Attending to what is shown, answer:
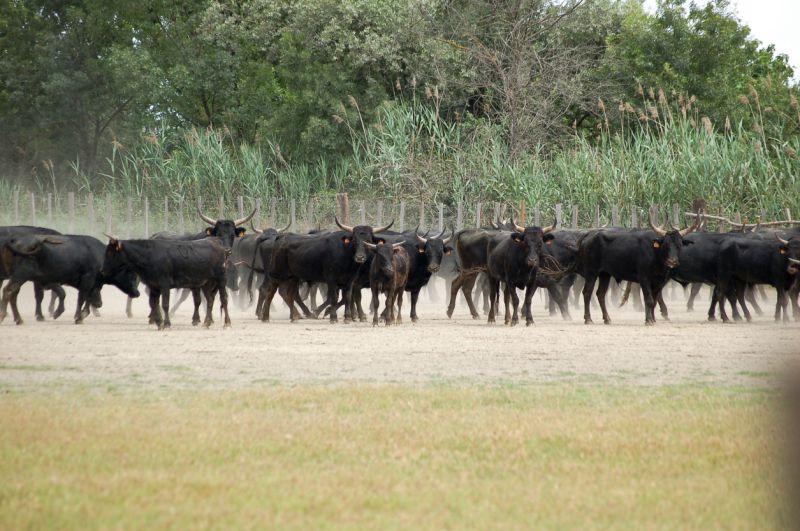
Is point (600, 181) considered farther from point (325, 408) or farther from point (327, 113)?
point (325, 408)

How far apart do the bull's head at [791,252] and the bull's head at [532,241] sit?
3.72 metres

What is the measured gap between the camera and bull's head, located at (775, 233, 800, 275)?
19438 millimetres

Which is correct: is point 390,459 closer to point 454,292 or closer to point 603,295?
point 603,295

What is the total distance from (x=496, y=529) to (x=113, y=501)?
2.05 meters

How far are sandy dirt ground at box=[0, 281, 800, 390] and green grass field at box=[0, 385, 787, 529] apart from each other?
0.98 m

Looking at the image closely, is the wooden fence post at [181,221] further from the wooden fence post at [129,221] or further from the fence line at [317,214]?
the wooden fence post at [129,221]

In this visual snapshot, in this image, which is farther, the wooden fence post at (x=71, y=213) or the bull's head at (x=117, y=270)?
the wooden fence post at (x=71, y=213)

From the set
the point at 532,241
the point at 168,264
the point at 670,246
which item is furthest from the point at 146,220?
the point at 670,246

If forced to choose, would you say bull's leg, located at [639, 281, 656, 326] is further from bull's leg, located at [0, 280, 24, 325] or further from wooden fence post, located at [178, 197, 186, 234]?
wooden fence post, located at [178, 197, 186, 234]

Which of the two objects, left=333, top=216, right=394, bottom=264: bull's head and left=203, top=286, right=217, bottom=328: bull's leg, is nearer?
left=203, top=286, right=217, bottom=328: bull's leg

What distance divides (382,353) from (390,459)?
6.61 meters

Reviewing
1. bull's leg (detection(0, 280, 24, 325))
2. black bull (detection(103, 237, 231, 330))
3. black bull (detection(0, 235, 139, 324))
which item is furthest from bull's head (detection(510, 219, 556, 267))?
bull's leg (detection(0, 280, 24, 325))

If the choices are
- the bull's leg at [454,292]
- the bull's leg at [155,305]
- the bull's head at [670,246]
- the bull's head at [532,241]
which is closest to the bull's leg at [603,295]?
the bull's head at [670,246]

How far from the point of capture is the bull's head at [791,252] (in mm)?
19438
